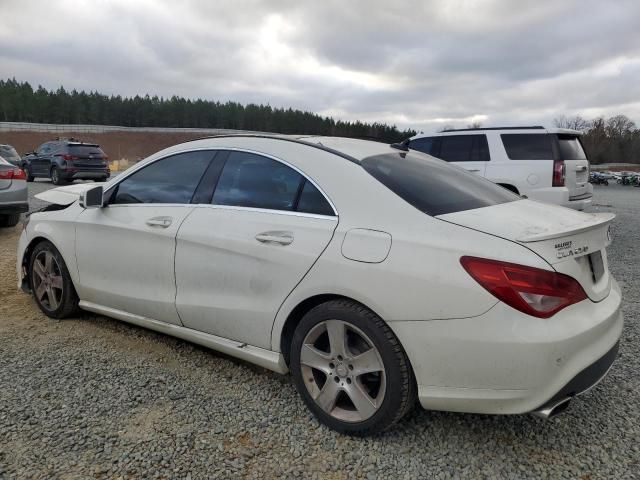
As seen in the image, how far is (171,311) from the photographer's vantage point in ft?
10.6

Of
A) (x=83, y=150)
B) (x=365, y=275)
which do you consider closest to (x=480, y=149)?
(x=365, y=275)

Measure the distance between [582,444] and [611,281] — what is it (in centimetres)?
87

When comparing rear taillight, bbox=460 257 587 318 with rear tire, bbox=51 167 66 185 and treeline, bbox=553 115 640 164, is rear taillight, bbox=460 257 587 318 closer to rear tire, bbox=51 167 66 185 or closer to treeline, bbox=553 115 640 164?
rear tire, bbox=51 167 66 185

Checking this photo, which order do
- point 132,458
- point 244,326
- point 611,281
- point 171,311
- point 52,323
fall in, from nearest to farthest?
point 132,458 < point 611,281 < point 244,326 < point 171,311 < point 52,323

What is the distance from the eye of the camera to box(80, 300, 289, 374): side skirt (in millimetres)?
2758

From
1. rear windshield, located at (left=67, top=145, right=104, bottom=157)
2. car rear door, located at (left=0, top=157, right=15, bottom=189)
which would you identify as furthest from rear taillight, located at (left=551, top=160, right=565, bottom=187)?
rear windshield, located at (left=67, top=145, right=104, bottom=157)

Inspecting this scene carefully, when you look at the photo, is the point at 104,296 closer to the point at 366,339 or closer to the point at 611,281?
the point at 366,339

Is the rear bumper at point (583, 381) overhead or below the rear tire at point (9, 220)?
overhead

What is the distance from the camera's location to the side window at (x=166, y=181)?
10.8 feet

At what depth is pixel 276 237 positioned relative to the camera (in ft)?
8.80

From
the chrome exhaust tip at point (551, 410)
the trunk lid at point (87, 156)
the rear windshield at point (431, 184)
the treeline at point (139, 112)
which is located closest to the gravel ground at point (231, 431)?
the chrome exhaust tip at point (551, 410)

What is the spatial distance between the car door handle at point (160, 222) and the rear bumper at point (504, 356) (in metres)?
1.70

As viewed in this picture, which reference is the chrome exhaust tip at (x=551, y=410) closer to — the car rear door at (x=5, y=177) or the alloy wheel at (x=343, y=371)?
the alloy wheel at (x=343, y=371)

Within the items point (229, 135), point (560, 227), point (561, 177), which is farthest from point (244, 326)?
point (561, 177)
